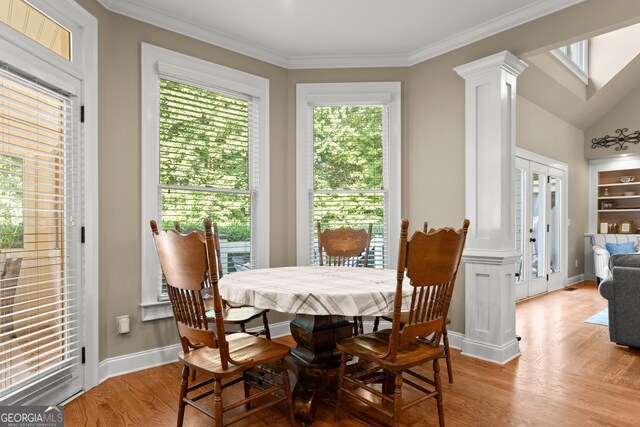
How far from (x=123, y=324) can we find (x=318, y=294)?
5.85 feet

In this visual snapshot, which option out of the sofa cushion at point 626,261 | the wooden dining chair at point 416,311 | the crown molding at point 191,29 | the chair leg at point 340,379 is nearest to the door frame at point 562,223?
the sofa cushion at point 626,261

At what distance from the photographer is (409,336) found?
1922 mm

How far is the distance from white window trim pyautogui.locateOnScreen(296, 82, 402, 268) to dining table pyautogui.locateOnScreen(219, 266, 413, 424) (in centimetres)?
117

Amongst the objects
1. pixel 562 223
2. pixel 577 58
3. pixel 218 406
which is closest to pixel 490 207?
pixel 218 406

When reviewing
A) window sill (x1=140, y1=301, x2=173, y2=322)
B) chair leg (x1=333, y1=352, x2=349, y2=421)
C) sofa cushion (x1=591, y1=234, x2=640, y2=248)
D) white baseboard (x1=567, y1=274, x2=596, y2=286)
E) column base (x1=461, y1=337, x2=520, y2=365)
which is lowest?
white baseboard (x1=567, y1=274, x2=596, y2=286)

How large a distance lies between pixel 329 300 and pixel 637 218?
7503mm

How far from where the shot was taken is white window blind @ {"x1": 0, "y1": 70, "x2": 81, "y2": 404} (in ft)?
6.86

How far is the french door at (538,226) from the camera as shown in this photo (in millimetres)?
5652

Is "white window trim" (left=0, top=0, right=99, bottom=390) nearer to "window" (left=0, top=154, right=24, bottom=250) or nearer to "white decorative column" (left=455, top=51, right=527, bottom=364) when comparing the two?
"window" (left=0, top=154, right=24, bottom=250)

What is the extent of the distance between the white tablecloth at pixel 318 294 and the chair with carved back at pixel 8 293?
41.5 inches

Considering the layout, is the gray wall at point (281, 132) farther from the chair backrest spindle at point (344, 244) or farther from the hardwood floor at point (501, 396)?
the chair backrest spindle at point (344, 244)

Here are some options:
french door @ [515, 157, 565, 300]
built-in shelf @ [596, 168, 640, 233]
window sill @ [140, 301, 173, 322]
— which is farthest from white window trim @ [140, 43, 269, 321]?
built-in shelf @ [596, 168, 640, 233]

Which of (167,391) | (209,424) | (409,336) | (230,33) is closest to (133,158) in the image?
(230,33)

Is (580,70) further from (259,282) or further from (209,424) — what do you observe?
(209,424)
